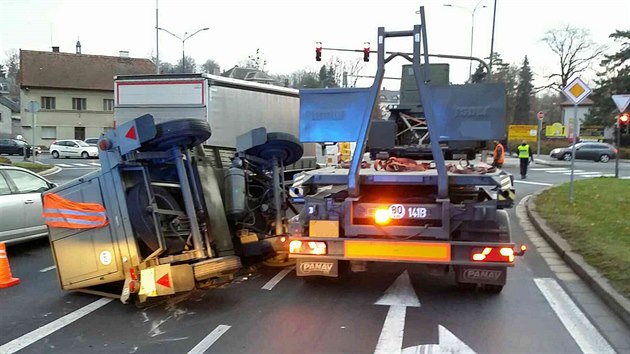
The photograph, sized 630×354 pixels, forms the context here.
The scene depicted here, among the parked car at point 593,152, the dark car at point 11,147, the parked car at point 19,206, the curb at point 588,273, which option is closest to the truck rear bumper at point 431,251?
the curb at point 588,273

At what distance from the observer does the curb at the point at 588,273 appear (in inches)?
225

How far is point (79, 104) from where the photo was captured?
60.5 meters

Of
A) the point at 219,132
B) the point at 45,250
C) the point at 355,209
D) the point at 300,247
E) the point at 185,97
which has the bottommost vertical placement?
the point at 45,250

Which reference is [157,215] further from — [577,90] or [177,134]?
[577,90]

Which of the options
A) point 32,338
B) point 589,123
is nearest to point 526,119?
point 589,123

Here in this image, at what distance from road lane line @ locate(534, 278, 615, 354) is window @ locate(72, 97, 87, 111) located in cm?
6115

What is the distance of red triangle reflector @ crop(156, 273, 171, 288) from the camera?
5734 millimetres

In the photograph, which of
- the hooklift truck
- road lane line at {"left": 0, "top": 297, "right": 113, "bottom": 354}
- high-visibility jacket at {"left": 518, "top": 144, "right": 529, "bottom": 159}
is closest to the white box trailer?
the hooklift truck

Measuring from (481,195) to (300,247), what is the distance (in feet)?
7.28

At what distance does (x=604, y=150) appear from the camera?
148ft

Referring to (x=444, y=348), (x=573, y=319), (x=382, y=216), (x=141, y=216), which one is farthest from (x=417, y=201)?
(x=141, y=216)

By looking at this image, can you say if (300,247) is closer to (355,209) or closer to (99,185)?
(355,209)

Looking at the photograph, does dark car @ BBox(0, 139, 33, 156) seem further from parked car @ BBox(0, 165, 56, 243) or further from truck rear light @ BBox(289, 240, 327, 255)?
truck rear light @ BBox(289, 240, 327, 255)

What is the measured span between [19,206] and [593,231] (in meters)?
9.69
